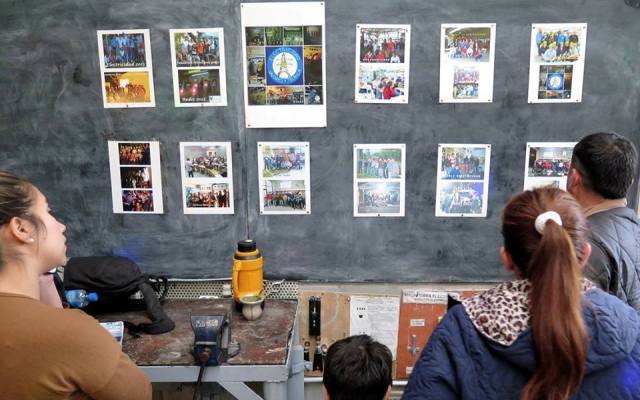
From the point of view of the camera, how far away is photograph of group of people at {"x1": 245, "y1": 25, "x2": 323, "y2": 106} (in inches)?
74.4

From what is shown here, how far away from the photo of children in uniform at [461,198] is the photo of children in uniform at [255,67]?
0.91 m

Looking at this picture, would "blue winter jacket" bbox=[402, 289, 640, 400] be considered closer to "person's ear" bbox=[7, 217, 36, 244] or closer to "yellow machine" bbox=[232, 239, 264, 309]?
"person's ear" bbox=[7, 217, 36, 244]

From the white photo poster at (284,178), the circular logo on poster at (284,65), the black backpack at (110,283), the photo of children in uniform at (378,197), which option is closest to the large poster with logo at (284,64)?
the circular logo on poster at (284,65)

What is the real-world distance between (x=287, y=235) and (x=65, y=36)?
1.27m

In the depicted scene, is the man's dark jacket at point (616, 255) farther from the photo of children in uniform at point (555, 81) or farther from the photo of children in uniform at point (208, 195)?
the photo of children in uniform at point (208, 195)

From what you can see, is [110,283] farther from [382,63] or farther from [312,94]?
[382,63]

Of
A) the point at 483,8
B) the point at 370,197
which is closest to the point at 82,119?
the point at 370,197

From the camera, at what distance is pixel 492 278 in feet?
6.72


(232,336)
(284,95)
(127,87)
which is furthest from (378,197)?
(127,87)

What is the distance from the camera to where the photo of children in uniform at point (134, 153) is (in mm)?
2002

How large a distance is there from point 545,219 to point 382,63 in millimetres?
1184

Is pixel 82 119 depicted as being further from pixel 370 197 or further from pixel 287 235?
pixel 370 197

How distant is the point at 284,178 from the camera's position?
200cm

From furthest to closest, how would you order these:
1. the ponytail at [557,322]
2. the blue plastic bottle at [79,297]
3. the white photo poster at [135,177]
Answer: the white photo poster at [135,177] → the blue plastic bottle at [79,297] → the ponytail at [557,322]
